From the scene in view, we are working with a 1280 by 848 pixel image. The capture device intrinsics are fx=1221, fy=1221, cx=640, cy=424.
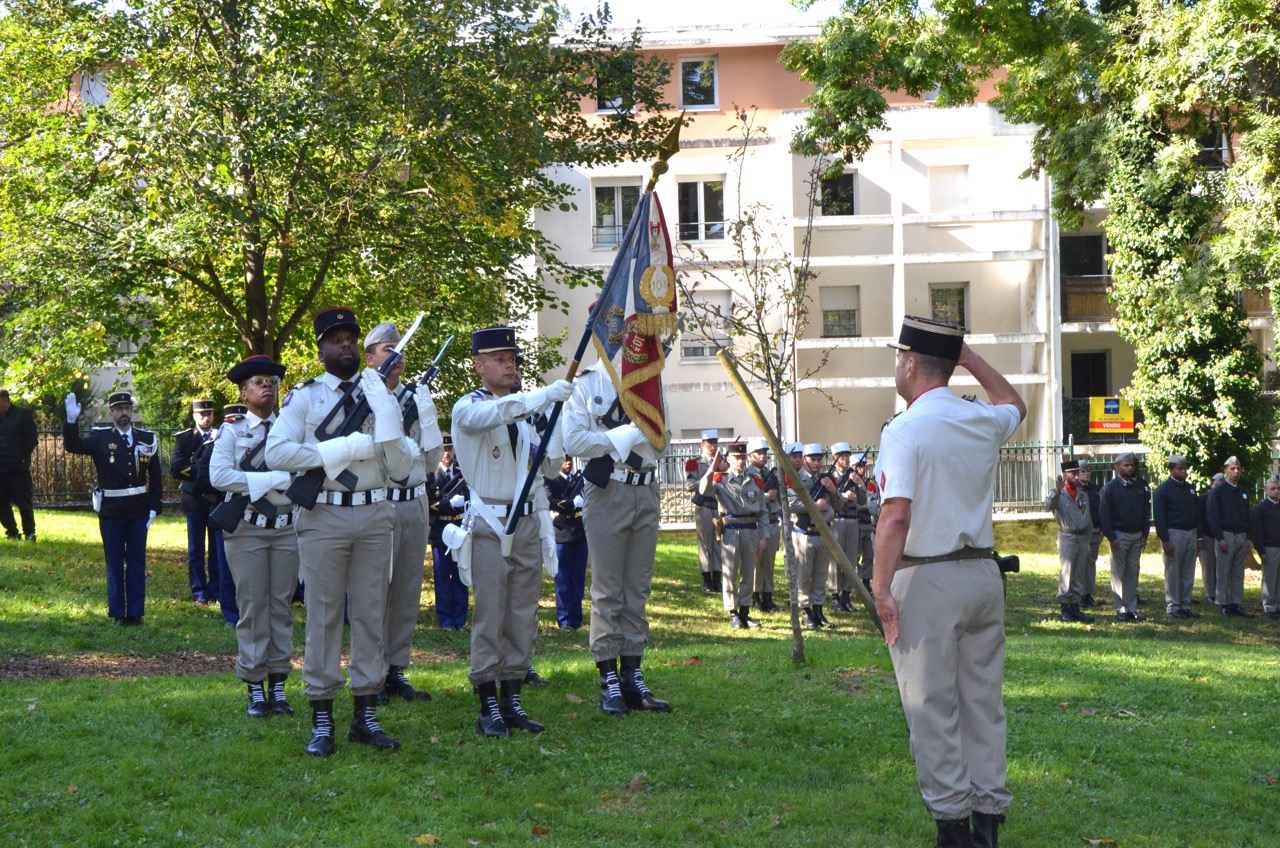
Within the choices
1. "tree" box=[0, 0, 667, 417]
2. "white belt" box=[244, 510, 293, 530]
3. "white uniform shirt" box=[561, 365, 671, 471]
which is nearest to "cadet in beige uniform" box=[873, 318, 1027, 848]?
"white uniform shirt" box=[561, 365, 671, 471]

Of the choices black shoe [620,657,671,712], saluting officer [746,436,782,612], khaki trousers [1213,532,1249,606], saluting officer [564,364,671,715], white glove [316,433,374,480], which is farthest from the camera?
khaki trousers [1213,532,1249,606]

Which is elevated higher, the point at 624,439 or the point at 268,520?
the point at 624,439

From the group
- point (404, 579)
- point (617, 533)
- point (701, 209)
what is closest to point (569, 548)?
point (404, 579)

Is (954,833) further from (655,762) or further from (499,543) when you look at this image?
(499,543)

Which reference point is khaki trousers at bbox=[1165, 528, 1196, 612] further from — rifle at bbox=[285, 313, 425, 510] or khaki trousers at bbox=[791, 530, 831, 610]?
rifle at bbox=[285, 313, 425, 510]

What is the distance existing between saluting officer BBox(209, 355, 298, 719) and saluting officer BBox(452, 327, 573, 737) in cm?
138

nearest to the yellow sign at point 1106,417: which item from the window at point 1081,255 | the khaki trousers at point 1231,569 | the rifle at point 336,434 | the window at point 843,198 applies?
the window at point 1081,255

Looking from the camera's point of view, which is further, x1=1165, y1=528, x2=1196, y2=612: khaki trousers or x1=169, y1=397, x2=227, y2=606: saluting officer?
x1=1165, y1=528, x2=1196, y2=612: khaki trousers

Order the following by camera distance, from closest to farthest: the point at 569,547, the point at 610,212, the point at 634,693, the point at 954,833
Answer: the point at 954,833
the point at 634,693
the point at 569,547
the point at 610,212

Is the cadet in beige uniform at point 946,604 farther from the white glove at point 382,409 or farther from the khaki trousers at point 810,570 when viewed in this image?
the khaki trousers at point 810,570

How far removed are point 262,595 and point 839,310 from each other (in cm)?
2726

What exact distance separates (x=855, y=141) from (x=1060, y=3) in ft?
13.6

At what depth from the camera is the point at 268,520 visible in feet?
26.0

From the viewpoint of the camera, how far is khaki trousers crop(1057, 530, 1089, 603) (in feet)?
58.3
